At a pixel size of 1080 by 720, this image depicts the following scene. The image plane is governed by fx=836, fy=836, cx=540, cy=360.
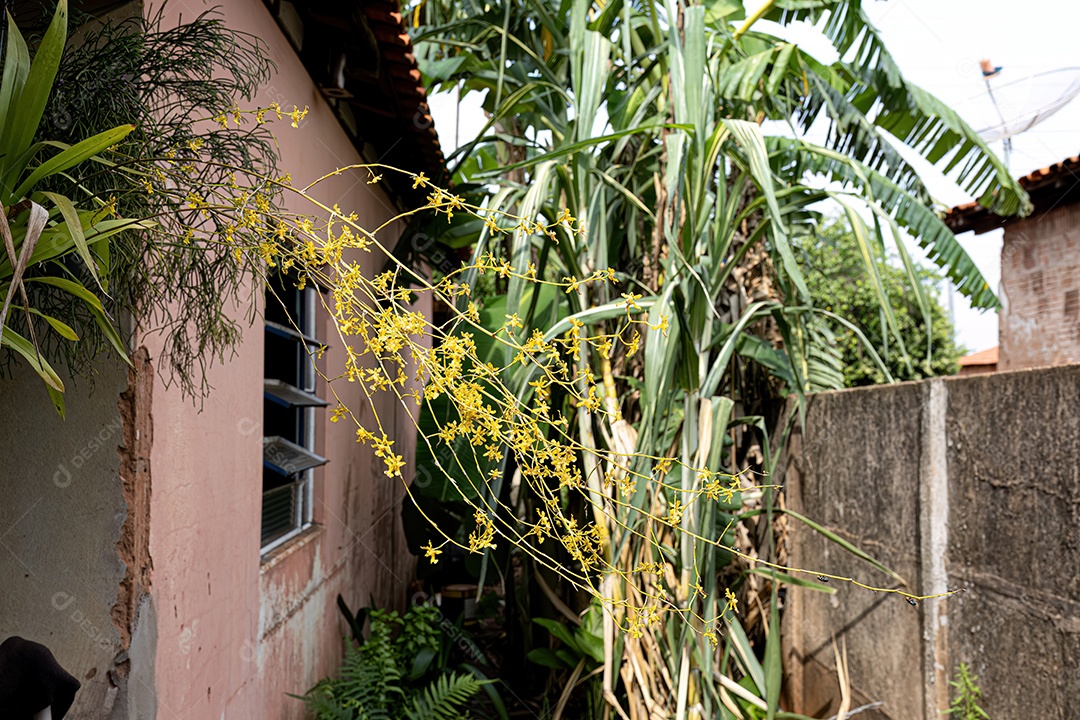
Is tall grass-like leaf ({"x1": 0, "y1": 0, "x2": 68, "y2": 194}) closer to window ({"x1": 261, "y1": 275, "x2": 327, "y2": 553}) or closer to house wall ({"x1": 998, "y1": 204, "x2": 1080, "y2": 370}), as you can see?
window ({"x1": 261, "y1": 275, "x2": 327, "y2": 553})

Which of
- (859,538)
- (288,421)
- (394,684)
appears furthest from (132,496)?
(859,538)

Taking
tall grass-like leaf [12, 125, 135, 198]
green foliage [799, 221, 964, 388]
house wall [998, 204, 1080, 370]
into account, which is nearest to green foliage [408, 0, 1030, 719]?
tall grass-like leaf [12, 125, 135, 198]

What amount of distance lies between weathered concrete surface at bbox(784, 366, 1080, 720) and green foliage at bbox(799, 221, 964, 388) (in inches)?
295

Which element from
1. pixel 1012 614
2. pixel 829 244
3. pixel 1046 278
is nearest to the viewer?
pixel 1012 614

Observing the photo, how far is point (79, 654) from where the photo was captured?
170 cm

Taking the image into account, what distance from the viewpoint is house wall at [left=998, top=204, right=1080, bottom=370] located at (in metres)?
7.49

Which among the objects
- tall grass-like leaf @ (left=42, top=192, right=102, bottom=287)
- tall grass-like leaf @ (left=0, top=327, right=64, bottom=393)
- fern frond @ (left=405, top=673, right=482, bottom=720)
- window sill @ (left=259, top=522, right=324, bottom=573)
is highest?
tall grass-like leaf @ (left=42, top=192, right=102, bottom=287)

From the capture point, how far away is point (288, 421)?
3.52 metres

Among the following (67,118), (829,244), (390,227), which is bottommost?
(67,118)

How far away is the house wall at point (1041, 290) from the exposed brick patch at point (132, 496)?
7489mm

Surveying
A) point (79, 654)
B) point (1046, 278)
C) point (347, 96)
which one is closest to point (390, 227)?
point (347, 96)

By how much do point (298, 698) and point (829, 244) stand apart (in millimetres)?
12599

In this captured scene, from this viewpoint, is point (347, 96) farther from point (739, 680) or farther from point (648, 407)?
point (739, 680)

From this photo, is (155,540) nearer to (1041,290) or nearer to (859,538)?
(859,538)
